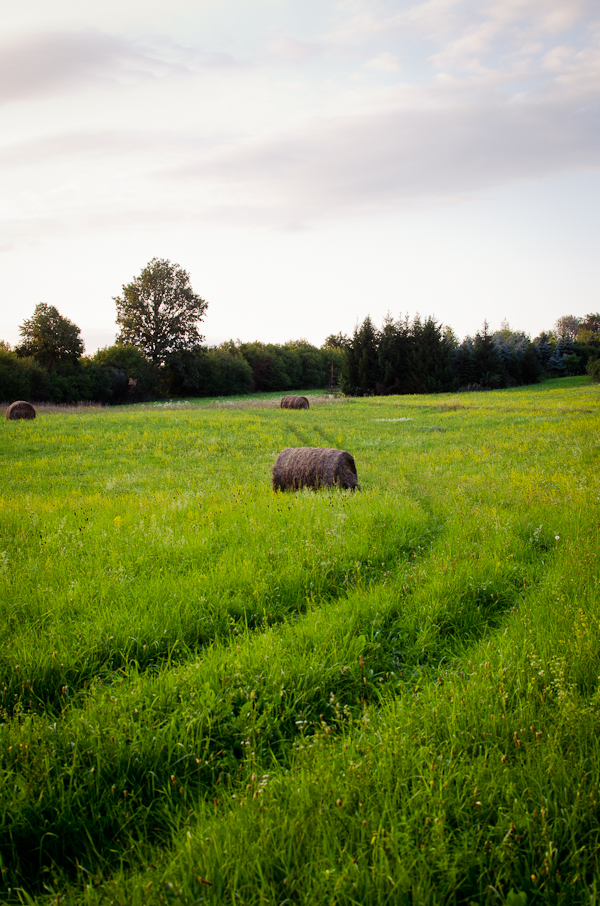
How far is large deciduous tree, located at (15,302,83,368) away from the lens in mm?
54875

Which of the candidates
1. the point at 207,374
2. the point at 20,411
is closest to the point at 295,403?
the point at 20,411

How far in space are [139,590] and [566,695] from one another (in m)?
3.87

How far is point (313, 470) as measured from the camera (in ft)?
32.8

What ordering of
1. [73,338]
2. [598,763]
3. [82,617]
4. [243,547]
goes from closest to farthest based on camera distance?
[598,763] < [82,617] < [243,547] < [73,338]

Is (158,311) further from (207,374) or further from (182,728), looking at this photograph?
(182,728)

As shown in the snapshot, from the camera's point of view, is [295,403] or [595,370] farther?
[595,370]

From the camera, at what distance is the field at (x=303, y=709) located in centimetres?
210

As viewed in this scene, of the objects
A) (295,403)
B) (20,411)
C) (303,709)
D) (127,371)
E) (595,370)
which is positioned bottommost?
(303,709)

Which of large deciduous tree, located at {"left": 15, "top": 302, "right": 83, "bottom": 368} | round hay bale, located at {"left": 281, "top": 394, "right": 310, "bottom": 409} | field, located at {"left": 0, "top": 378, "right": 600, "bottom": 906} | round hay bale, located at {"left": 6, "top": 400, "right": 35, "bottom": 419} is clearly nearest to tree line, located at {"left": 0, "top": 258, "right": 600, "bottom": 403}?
large deciduous tree, located at {"left": 15, "top": 302, "right": 83, "bottom": 368}

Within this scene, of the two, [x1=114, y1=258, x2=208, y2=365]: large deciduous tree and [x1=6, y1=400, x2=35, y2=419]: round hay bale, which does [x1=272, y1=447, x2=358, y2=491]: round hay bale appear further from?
[x1=114, y1=258, x2=208, y2=365]: large deciduous tree

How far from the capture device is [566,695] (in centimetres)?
290

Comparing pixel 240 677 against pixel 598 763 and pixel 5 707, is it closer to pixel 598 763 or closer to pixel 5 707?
pixel 5 707

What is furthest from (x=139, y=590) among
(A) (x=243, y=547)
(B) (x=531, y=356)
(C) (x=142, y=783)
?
(B) (x=531, y=356)

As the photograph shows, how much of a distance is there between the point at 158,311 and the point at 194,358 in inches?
339
